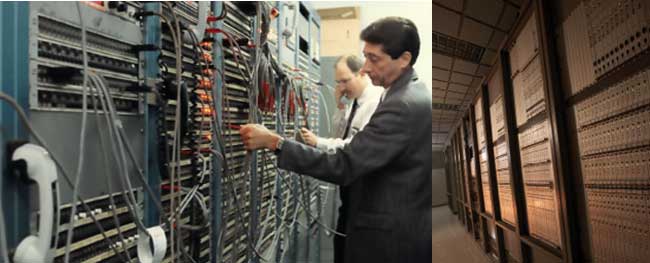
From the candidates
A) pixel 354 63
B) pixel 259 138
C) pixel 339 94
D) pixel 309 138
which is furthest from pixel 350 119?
pixel 259 138

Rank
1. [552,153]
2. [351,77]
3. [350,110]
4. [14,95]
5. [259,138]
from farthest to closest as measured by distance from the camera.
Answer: [351,77], [350,110], [259,138], [14,95], [552,153]

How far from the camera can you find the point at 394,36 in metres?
1.39

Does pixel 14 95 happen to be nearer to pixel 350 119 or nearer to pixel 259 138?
pixel 259 138

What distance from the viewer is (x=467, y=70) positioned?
296 millimetres

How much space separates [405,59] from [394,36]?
10 cm

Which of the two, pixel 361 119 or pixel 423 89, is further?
pixel 361 119

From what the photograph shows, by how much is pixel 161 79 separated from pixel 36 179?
530mm

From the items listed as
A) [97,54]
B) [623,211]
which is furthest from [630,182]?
[97,54]

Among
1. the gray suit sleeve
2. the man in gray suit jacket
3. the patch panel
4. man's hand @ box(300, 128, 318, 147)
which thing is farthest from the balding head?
the patch panel

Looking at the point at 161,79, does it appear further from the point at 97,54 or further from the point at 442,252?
the point at 442,252

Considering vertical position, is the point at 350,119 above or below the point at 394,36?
below

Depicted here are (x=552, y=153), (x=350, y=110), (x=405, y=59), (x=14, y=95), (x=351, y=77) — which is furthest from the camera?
(x=351, y=77)

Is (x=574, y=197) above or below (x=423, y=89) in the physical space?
below

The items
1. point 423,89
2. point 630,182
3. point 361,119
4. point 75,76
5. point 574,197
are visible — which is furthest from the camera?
point 361,119
